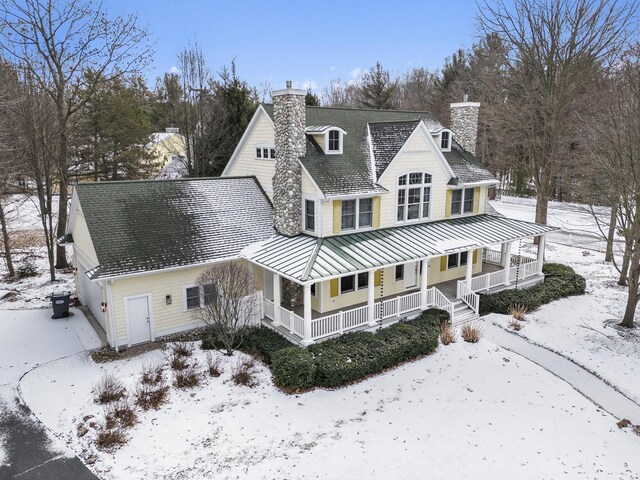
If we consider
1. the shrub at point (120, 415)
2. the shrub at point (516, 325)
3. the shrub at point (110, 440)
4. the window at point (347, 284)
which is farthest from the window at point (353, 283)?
the shrub at point (110, 440)

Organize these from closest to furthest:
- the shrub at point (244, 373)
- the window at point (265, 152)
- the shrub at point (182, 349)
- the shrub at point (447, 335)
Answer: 1. the shrub at point (244, 373)
2. the shrub at point (182, 349)
3. the shrub at point (447, 335)
4. the window at point (265, 152)

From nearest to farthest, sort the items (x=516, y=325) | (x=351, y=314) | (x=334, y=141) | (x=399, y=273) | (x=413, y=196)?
(x=351, y=314) < (x=516, y=325) < (x=334, y=141) < (x=399, y=273) < (x=413, y=196)

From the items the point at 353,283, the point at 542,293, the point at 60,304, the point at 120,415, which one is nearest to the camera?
the point at 120,415

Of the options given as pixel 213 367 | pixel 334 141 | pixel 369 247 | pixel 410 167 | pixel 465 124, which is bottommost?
pixel 213 367

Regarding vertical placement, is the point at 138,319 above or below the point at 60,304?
above

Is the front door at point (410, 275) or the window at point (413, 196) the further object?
the front door at point (410, 275)

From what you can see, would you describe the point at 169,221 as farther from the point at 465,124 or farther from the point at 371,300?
the point at 465,124

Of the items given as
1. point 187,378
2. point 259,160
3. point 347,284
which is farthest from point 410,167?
point 187,378

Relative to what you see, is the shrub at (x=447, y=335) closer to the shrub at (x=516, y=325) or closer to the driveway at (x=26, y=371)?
the shrub at (x=516, y=325)
